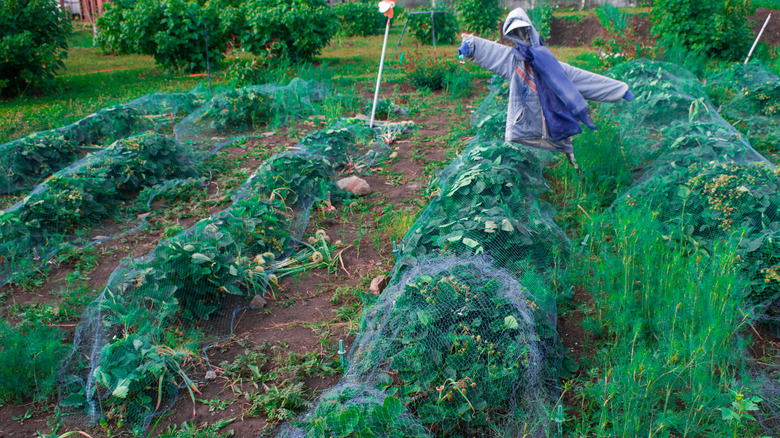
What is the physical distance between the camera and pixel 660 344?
241 centimetres

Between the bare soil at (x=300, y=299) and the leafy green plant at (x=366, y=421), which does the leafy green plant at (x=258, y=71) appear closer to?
the bare soil at (x=300, y=299)

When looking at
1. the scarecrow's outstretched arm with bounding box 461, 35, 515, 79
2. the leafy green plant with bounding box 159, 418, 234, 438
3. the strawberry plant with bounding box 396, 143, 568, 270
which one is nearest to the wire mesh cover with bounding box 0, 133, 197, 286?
the leafy green plant with bounding box 159, 418, 234, 438

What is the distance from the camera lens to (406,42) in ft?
48.6

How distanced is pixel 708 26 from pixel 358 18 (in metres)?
9.78

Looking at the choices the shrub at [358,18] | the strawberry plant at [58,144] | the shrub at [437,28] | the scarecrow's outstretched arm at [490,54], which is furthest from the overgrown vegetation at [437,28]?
the scarecrow's outstretched arm at [490,54]

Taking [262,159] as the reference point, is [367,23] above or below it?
above

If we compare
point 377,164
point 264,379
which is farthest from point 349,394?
point 377,164

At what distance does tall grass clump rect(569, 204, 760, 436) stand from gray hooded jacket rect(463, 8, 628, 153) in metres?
1.31

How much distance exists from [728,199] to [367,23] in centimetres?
1474

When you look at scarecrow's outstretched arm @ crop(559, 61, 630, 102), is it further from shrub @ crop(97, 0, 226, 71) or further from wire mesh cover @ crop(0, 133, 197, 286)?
shrub @ crop(97, 0, 226, 71)

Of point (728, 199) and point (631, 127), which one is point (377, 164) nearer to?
point (631, 127)

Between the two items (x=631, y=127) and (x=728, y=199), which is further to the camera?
(x=631, y=127)

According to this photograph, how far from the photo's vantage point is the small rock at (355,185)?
503cm

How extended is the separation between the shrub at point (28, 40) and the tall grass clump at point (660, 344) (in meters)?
8.63
